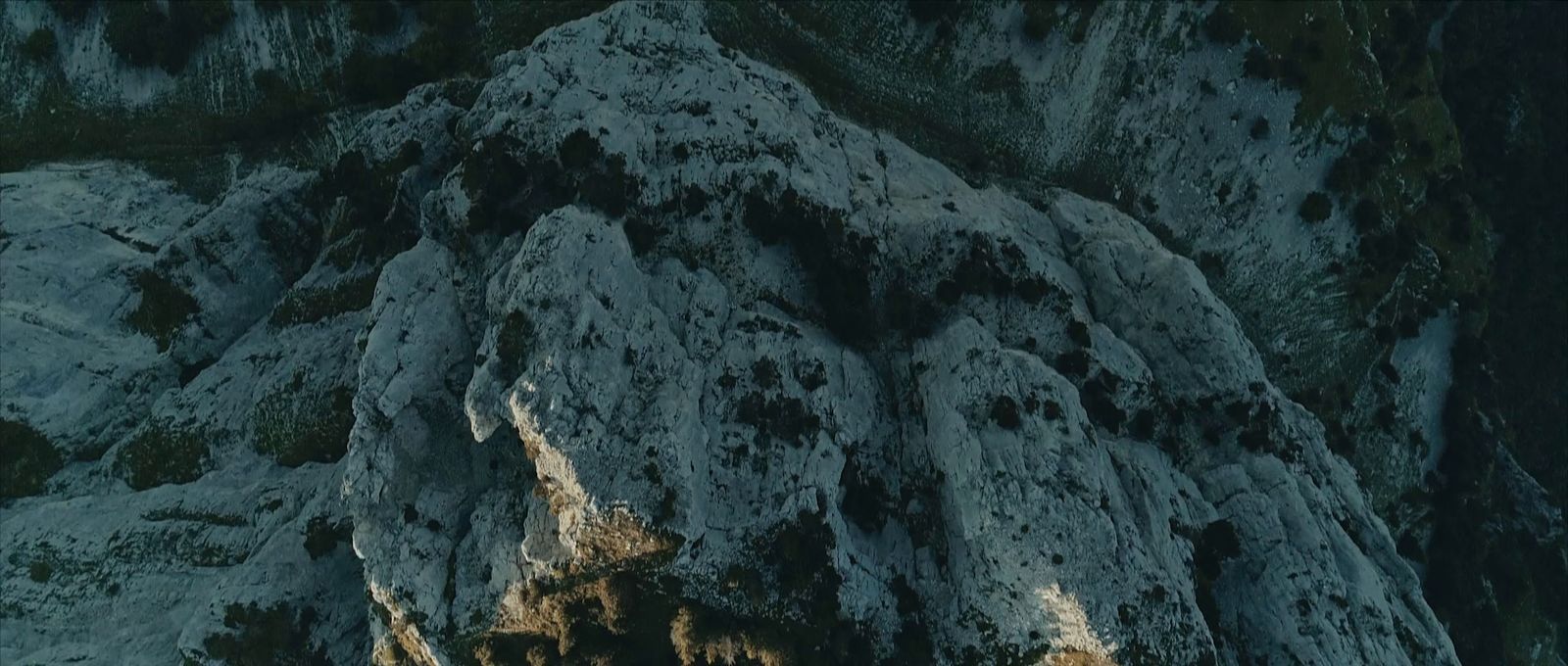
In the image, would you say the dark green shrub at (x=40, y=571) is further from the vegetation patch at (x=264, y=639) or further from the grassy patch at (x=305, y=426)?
the vegetation patch at (x=264, y=639)

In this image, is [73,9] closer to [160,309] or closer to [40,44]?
[40,44]

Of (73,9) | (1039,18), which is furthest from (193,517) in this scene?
(1039,18)

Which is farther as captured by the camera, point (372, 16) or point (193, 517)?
point (372, 16)

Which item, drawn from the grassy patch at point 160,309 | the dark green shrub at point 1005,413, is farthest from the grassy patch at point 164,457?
the dark green shrub at point 1005,413

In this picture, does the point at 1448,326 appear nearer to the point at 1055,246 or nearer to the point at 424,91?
the point at 1055,246

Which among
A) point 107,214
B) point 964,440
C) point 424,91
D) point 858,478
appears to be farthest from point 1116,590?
point 107,214

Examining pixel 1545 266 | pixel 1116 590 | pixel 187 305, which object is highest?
pixel 1545 266

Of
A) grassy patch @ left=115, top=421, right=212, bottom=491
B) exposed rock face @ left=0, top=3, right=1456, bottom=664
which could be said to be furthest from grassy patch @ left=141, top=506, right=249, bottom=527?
grassy patch @ left=115, top=421, right=212, bottom=491
